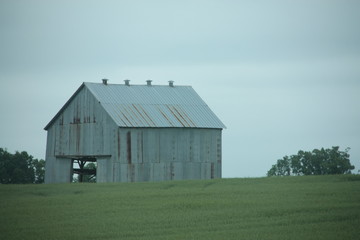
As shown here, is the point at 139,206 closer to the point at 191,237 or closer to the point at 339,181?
the point at 191,237

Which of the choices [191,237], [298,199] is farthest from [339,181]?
[191,237]

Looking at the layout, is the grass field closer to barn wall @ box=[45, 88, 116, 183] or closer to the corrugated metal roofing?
barn wall @ box=[45, 88, 116, 183]

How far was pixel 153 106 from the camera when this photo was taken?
53.7 m

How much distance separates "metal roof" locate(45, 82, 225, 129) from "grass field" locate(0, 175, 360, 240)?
1022 cm

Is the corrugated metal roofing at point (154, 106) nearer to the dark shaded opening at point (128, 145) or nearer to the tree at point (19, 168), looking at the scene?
the dark shaded opening at point (128, 145)

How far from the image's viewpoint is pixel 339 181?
41.1 m

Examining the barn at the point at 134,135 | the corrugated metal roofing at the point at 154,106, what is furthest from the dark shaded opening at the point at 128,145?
the corrugated metal roofing at the point at 154,106

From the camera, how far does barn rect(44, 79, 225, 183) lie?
5038 centimetres

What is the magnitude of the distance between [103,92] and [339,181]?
18.6 meters

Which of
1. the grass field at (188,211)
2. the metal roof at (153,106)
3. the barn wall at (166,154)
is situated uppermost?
the metal roof at (153,106)

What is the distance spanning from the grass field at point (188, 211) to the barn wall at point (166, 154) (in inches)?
331

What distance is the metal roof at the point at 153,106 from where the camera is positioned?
51.4 meters

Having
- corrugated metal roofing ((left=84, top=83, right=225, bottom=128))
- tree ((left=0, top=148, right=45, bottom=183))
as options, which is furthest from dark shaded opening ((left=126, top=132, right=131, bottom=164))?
tree ((left=0, top=148, right=45, bottom=183))

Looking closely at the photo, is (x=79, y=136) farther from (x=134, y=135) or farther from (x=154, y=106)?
(x=154, y=106)
